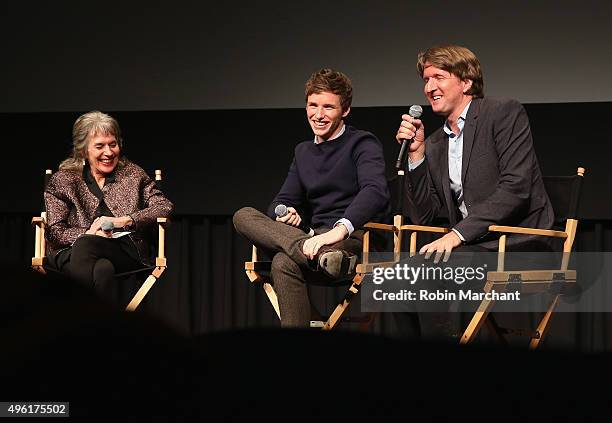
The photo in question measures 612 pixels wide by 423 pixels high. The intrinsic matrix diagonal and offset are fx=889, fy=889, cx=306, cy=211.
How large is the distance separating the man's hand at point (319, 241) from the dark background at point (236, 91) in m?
1.06

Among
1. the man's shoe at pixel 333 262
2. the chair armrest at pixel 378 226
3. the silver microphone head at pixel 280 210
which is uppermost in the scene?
the silver microphone head at pixel 280 210

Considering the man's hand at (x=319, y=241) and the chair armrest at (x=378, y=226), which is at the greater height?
the chair armrest at (x=378, y=226)

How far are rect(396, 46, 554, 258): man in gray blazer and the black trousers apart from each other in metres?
1.22

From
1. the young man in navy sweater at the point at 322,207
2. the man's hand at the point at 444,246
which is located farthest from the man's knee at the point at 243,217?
the man's hand at the point at 444,246

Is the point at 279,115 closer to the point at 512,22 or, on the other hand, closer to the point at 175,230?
the point at 175,230

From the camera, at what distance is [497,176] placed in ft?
9.73

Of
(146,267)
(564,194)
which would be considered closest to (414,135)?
(564,194)

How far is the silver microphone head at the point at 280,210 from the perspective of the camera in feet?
10.1

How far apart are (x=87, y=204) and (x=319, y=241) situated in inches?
48.5

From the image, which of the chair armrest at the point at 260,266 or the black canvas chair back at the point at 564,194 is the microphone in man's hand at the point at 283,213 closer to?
the chair armrest at the point at 260,266

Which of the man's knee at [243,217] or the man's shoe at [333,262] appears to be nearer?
the man's shoe at [333,262]

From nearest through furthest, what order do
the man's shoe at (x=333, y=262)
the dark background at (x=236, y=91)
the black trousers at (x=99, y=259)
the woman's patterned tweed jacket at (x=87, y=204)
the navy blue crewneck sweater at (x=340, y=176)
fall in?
the man's shoe at (x=333, y=262) → the navy blue crewneck sweater at (x=340, y=176) → the black trousers at (x=99, y=259) → the woman's patterned tweed jacket at (x=87, y=204) → the dark background at (x=236, y=91)

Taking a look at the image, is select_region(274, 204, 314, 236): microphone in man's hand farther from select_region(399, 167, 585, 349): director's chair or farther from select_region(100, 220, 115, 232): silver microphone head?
select_region(100, 220, 115, 232): silver microphone head

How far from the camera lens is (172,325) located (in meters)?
0.27
